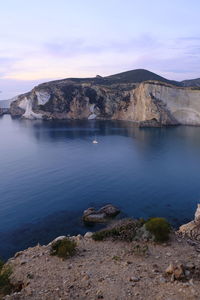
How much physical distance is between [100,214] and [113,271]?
57.8ft

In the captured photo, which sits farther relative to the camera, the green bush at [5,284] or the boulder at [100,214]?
the boulder at [100,214]

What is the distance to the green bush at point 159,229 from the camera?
56.3 feet

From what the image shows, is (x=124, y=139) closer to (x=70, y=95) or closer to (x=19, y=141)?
(x=19, y=141)

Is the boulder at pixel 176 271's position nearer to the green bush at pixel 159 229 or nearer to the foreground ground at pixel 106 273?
the foreground ground at pixel 106 273

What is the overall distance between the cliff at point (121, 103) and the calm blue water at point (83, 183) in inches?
1355

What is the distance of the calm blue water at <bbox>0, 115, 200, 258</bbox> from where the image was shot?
30558 mm

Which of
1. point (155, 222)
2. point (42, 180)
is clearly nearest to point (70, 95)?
point (42, 180)

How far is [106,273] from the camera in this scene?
46.4 ft

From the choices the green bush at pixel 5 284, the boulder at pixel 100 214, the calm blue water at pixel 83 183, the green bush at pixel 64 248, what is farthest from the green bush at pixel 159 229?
the boulder at pixel 100 214

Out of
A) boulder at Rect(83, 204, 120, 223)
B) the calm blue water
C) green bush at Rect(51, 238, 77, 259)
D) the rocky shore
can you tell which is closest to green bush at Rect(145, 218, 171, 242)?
the rocky shore

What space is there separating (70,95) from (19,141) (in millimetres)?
67685

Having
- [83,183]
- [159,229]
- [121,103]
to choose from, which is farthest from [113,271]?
[121,103]

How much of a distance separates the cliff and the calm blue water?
34.4m

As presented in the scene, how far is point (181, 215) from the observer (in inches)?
1284
